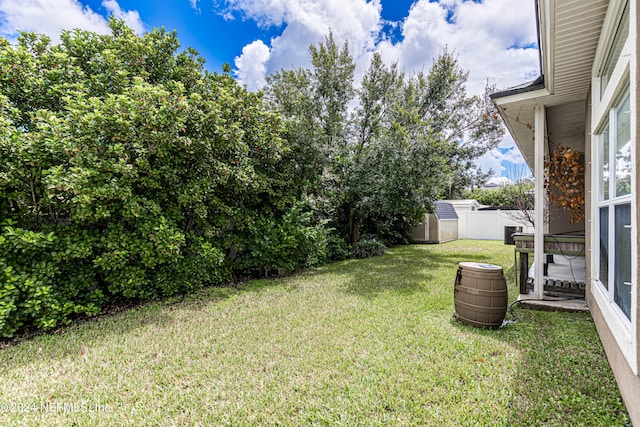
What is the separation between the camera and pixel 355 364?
9.91 ft

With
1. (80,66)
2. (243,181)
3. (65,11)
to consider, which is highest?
(65,11)

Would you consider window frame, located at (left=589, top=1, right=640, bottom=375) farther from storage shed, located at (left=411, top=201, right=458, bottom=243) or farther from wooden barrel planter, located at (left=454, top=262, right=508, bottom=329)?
storage shed, located at (left=411, top=201, right=458, bottom=243)

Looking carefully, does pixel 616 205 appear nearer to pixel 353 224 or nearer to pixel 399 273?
pixel 399 273

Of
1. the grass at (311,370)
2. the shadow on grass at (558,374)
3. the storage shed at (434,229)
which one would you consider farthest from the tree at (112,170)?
the storage shed at (434,229)

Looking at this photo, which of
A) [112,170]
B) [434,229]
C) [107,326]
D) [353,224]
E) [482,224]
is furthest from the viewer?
[482,224]

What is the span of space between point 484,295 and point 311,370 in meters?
2.39

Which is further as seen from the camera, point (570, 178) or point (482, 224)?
point (482, 224)

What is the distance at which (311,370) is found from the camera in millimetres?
2941

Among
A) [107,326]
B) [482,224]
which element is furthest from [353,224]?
[482,224]

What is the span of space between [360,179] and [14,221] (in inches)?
300

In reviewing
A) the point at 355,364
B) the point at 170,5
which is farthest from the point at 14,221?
the point at 170,5

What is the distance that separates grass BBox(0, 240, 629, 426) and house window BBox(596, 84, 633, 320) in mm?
876

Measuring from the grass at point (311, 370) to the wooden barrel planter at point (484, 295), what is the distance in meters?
0.15

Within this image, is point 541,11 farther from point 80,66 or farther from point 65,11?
point 65,11
